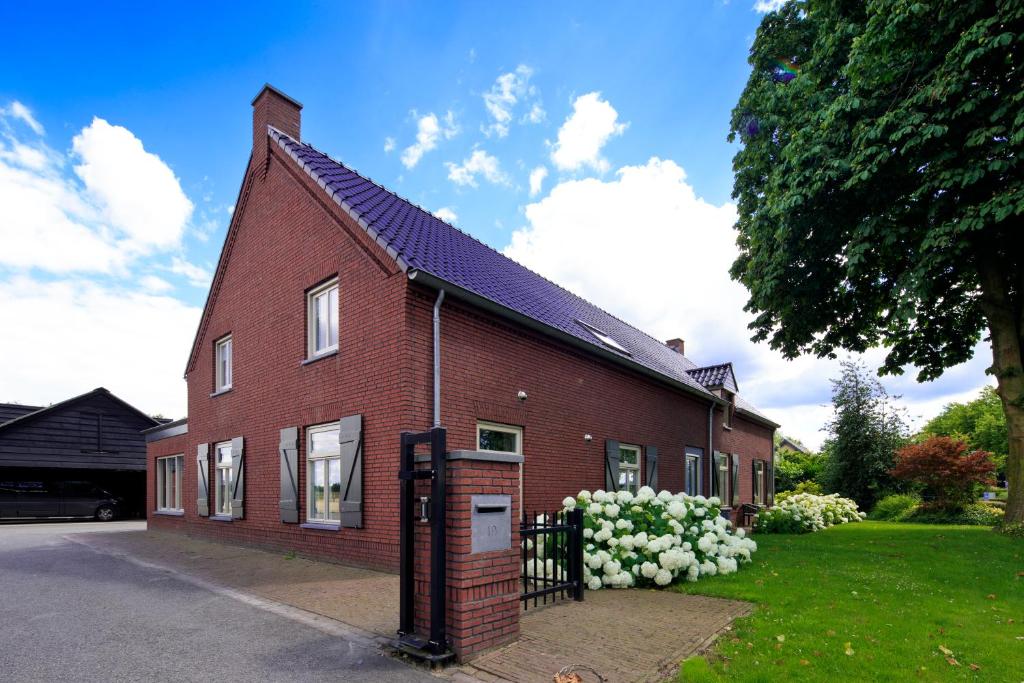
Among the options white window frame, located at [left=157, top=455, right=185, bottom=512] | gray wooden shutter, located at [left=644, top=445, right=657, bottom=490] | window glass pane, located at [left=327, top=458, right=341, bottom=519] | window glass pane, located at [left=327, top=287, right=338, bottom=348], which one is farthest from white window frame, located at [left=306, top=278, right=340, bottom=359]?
gray wooden shutter, located at [left=644, top=445, right=657, bottom=490]

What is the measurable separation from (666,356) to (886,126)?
12090 mm

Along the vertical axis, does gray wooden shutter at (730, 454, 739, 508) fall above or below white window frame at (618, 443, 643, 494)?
below

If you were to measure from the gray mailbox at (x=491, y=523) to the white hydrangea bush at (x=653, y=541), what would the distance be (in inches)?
114

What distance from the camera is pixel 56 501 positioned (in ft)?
74.3

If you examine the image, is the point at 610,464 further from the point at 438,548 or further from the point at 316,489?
the point at 438,548

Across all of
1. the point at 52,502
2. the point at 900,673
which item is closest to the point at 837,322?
the point at 900,673

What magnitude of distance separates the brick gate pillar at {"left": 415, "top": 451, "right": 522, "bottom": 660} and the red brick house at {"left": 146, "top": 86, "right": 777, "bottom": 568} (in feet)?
10.4

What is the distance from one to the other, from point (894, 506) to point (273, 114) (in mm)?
24694

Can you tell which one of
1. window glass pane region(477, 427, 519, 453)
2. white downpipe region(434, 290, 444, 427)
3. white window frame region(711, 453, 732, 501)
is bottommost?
white window frame region(711, 453, 732, 501)

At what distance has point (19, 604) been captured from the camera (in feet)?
22.6

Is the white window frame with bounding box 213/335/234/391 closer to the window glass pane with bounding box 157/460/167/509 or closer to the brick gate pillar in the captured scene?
the window glass pane with bounding box 157/460/167/509

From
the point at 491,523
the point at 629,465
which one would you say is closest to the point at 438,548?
the point at 491,523

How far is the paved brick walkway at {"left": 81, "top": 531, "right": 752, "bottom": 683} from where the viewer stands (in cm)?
476

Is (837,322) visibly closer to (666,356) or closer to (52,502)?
(666,356)
